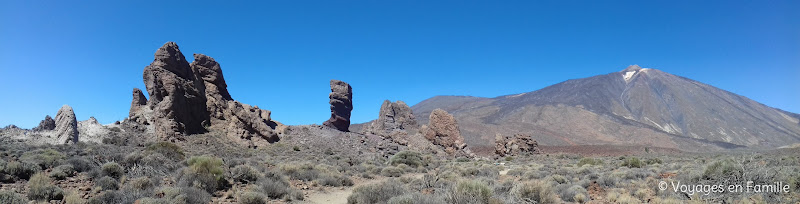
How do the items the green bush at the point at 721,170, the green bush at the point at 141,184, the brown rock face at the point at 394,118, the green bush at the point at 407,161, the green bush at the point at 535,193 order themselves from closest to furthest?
the green bush at the point at 535,193 → the green bush at the point at 141,184 → the green bush at the point at 721,170 → the green bush at the point at 407,161 → the brown rock face at the point at 394,118

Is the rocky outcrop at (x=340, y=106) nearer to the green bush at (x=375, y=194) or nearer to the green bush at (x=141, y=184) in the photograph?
the green bush at (x=141, y=184)

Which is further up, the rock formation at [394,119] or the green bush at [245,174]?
the rock formation at [394,119]

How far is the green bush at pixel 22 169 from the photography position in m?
8.79

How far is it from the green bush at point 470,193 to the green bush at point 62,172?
9.32 metres

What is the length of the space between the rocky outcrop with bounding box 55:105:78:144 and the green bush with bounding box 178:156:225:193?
16.4m

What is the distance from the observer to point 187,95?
94.6 ft

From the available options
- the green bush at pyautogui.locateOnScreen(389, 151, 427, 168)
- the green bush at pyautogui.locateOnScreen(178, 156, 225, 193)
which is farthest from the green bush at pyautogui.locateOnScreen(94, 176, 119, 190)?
the green bush at pyautogui.locateOnScreen(389, 151, 427, 168)

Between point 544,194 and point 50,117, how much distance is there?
105 feet

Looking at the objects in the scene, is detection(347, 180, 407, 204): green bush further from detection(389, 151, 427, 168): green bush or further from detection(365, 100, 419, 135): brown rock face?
detection(365, 100, 419, 135): brown rock face


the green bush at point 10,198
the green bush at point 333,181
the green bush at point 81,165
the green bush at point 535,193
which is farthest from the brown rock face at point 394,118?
the green bush at point 10,198

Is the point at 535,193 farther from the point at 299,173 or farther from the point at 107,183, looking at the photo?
the point at 107,183

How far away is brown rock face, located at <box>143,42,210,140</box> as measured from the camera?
26.5 metres

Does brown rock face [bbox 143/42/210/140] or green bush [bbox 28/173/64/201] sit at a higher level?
brown rock face [bbox 143/42/210/140]

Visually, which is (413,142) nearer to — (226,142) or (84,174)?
(226,142)
